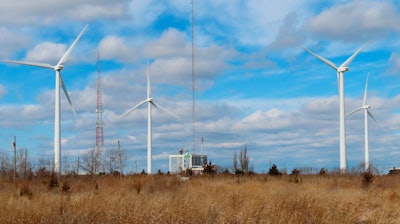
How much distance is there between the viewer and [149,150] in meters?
68.2

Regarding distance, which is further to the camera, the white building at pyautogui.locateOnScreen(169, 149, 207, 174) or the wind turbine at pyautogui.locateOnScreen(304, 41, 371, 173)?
the white building at pyautogui.locateOnScreen(169, 149, 207, 174)

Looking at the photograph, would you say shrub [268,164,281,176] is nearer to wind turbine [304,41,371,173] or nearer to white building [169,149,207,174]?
wind turbine [304,41,371,173]

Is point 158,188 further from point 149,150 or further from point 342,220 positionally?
point 149,150

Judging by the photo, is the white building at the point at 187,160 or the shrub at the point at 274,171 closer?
the shrub at the point at 274,171

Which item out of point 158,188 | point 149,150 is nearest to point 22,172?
point 158,188

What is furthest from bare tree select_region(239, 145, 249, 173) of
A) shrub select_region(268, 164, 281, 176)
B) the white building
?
the white building

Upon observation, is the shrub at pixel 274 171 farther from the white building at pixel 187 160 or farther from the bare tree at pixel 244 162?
the white building at pixel 187 160

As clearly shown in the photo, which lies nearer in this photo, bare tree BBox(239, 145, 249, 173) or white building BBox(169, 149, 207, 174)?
bare tree BBox(239, 145, 249, 173)

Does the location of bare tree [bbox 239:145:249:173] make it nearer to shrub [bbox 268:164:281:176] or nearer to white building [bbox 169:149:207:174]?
shrub [bbox 268:164:281:176]

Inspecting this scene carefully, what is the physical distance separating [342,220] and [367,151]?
5388cm

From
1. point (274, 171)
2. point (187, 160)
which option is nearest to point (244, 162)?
point (274, 171)

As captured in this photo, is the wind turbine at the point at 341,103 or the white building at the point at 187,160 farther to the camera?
the white building at the point at 187,160

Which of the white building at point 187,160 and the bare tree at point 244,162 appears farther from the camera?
the white building at point 187,160

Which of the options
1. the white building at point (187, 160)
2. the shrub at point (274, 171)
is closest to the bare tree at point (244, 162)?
the shrub at point (274, 171)
